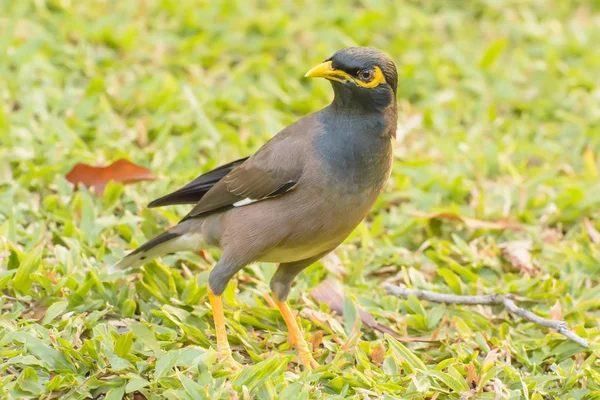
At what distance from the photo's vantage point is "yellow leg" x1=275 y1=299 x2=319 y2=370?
15.4ft

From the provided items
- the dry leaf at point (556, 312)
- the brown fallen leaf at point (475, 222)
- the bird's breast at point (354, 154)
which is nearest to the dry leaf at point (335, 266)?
the brown fallen leaf at point (475, 222)

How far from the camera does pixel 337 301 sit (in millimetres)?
5297

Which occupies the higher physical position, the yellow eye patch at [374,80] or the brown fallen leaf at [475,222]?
the yellow eye patch at [374,80]

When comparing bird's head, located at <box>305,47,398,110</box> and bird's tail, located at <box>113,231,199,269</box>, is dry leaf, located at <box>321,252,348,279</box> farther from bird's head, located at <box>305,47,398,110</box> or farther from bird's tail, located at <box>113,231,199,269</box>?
bird's head, located at <box>305,47,398,110</box>

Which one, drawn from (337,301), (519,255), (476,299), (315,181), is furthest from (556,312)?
(315,181)

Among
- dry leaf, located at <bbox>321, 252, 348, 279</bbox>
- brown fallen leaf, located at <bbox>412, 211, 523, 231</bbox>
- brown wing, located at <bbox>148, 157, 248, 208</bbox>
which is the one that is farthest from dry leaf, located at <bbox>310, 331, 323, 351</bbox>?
brown fallen leaf, located at <bbox>412, 211, 523, 231</bbox>

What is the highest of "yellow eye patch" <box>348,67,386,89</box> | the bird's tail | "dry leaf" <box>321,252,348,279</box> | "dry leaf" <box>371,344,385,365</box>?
"yellow eye patch" <box>348,67,386,89</box>

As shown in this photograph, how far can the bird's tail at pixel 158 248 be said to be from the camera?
5016 mm

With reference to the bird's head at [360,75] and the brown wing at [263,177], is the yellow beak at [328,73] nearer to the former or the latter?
the bird's head at [360,75]

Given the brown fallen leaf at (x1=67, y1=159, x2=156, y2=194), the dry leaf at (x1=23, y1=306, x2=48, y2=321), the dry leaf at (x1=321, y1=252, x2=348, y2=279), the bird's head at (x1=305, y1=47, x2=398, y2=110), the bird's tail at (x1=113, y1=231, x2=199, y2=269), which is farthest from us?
the brown fallen leaf at (x1=67, y1=159, x2=156, y2=194)

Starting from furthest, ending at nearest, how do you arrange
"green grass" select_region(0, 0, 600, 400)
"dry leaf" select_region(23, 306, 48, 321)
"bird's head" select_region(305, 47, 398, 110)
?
"dry leaf" select_region(23, 306, 48, 321)
"bird's head" select_region(305, 47, 398, 110)
"green grass" select_region(0, 0, 600, 400)

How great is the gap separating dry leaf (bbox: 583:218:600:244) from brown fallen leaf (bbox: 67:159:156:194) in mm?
2990

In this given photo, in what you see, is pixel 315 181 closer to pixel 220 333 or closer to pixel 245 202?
pixel 245 202

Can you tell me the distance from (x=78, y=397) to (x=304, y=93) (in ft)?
13.1
